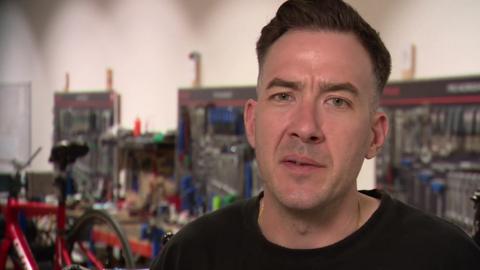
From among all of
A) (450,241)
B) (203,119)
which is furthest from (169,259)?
(203,119)

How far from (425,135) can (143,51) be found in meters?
3.27

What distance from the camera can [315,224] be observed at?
1493 millimetres

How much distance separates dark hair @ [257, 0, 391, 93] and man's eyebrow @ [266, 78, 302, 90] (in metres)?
0.10

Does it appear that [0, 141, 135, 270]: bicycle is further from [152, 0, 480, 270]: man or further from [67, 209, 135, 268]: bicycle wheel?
[152, 0, 480, 270]: man

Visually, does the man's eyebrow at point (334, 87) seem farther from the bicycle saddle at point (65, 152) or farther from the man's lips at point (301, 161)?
the bicycle saddle at point (65, 152)

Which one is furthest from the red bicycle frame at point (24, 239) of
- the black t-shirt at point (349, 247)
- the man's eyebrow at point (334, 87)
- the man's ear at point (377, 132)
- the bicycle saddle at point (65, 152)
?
the man's eyebrow at point (334, 87)

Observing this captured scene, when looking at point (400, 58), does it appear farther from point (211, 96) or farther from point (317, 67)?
point (317, 67)

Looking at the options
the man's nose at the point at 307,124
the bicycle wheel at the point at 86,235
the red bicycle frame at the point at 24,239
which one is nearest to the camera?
the man's nose at the point at 307,124

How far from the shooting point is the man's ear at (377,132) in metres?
1.55

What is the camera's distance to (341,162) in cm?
142

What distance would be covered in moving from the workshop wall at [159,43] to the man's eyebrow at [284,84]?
2.23m

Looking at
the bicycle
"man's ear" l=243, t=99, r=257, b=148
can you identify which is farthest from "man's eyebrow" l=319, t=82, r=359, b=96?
the bicycle

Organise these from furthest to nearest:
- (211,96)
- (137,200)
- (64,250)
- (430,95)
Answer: (137,200), (211,96), (64,250), (430,95)

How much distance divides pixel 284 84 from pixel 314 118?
0.11 metres
